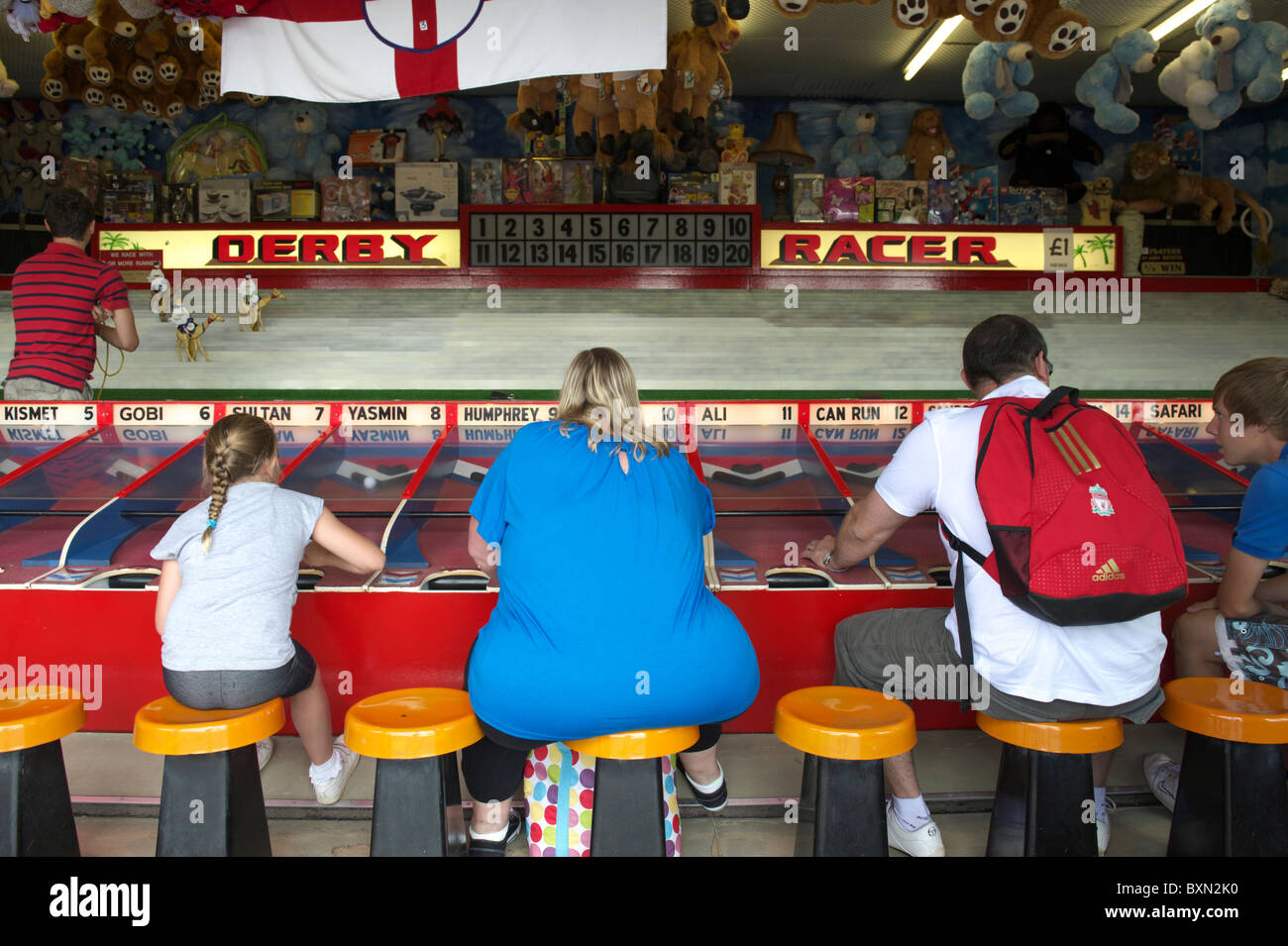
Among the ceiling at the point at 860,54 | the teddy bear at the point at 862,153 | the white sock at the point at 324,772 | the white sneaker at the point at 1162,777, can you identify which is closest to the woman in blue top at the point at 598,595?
the white sock at the point at 324,772

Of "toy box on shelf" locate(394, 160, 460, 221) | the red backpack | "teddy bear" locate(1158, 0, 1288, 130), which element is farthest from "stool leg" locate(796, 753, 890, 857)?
"toy box on shelf" locate(394, 160, 460, 221)

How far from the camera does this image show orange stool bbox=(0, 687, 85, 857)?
6.07 feet

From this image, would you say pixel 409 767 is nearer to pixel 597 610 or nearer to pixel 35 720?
pixel 597 610

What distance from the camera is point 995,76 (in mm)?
5781

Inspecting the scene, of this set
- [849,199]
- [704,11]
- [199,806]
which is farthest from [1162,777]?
[849,199]

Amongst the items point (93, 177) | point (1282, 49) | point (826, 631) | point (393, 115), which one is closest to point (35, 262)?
point (826, 631)

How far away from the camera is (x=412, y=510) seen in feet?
9.36

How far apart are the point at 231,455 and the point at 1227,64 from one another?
6224 mm

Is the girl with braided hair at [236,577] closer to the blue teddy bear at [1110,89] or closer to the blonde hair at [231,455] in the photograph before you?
the blonde hair at [231,455]

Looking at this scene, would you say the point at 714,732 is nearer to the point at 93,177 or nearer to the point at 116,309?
the point at 116,309

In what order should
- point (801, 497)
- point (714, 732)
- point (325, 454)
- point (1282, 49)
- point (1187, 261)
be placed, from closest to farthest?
point (714, 732) → point (801, 497) → point (325, 454) → point (1282, 49) → point (1187, 261)

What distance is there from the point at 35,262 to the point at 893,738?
3.70 meters

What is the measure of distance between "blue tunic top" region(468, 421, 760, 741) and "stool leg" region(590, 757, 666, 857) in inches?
3.7

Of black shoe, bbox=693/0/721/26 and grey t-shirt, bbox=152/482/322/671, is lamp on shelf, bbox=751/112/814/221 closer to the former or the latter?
black shoe, bbox=693/0/721/26
